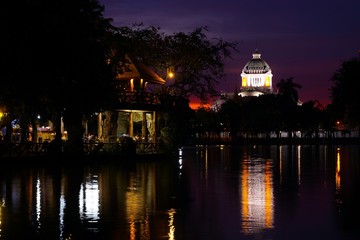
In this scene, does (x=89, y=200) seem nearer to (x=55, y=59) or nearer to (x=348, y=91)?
(x=55, y=59)

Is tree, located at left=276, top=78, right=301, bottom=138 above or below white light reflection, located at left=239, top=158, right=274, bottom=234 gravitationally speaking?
above

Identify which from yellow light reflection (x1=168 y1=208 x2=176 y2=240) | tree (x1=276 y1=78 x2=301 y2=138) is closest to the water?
yellow light reflection (x1=168 y1=208 x2=176 y2=240)

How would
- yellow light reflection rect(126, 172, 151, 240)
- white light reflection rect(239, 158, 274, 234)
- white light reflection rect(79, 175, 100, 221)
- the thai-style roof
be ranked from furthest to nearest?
1. the thai-style roof
2. white light reflection rect(79, 175, 100, 221)
3. white light reflection rect(239, 158, 274, 234)
4. yellow light reflection rect(126, 172, 151, 240)

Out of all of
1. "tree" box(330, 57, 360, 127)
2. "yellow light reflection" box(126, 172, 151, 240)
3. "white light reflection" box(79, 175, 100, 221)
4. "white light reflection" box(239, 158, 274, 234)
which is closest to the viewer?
"yellow light reflection" box(126, 172, 151, 240)

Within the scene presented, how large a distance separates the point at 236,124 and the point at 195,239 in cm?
14011

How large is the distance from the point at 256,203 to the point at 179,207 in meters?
2.46

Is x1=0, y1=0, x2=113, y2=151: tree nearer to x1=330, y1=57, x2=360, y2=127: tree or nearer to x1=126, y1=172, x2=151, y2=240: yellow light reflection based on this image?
x1=126, y1=172, x2=151, y2=240: yellow light reflection

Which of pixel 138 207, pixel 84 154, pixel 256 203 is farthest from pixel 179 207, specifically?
pixel 84 154

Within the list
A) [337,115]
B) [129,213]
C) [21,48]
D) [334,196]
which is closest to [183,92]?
[337,115]

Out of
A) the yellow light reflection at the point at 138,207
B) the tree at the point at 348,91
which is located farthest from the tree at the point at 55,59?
the tree at the point at 348,91

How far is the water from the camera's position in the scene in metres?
15.6

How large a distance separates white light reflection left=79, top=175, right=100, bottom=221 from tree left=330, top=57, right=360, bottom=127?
47.0m

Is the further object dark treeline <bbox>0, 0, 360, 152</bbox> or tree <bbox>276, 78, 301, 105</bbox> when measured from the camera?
tree <bbox>276, 78, 301, 105</bbox>

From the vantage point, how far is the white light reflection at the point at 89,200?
18.5 m
